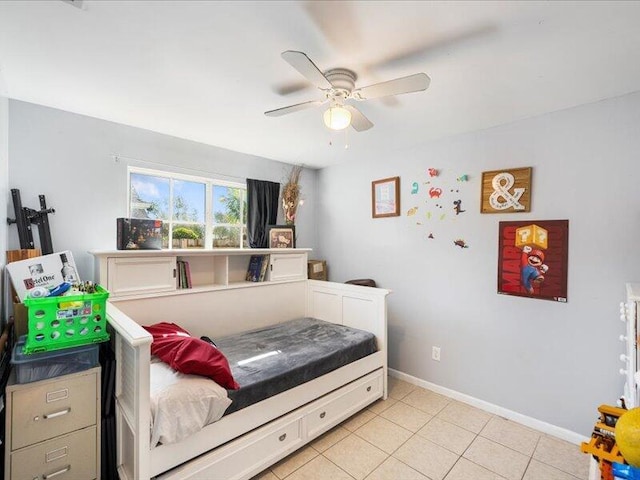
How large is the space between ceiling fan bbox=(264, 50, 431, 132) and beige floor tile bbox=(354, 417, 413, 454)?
2.15 m

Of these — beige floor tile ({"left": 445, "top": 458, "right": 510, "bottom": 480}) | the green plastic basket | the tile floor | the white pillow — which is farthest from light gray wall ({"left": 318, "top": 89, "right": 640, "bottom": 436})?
the green plastic basket

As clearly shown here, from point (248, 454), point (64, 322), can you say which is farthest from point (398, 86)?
point (248, 454)

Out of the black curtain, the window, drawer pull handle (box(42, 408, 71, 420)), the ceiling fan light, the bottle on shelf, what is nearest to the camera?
drawer pull handle (box(42, 408, 71, 420))

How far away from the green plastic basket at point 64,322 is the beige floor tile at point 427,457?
2.01 m

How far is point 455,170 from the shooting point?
2801 millimetres

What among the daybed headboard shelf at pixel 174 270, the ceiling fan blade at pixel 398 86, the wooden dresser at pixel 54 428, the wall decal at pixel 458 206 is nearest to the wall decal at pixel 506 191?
the wall decal at pixel 458 206

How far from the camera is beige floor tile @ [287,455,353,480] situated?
1.85m

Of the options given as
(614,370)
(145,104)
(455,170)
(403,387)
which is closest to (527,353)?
(614,370)

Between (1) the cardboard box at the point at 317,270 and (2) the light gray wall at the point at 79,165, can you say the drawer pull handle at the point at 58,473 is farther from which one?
(1) the cardboard box at the point at 317,270

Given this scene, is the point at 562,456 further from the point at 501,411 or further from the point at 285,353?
the point at 285,353

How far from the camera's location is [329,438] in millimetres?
2225

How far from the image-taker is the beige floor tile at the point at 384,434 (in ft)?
7.07

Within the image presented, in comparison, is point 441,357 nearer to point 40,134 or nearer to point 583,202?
point 583,202

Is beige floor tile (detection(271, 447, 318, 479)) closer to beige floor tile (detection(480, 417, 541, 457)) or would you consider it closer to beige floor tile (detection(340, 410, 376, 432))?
beige floor tile (detection(340, 410, 376, 432))
